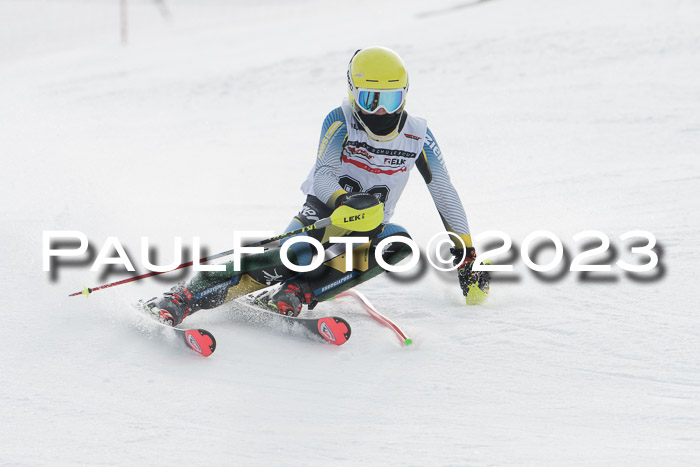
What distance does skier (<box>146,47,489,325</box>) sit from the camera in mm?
3699

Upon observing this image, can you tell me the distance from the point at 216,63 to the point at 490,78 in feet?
15.0

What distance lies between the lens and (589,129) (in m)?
7.85

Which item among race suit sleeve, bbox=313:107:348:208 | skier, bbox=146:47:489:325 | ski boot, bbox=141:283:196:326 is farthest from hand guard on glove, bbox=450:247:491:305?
ski boot, bbox=141:283:196:326

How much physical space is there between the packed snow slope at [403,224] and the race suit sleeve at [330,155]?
0.73 m

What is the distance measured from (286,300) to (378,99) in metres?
1.07

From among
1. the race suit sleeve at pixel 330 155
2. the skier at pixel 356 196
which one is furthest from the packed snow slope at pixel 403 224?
the race suit sleeve at pixel 330 155

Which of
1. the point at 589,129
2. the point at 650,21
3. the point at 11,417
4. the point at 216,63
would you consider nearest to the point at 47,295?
the point at 11,417

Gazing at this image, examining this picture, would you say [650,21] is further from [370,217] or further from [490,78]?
[370,217]

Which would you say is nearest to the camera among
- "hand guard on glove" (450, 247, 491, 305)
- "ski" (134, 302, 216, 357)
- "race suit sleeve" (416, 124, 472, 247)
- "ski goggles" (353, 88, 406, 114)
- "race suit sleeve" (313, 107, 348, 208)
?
"ski" (134, 302, 216, 357)

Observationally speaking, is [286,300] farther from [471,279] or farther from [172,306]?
[471,279]

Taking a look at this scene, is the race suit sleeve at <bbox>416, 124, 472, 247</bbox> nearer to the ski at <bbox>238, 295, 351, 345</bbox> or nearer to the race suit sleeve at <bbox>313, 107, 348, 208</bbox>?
the race suit sleeve at <bbox>313, 107, 348, 208</bbox>

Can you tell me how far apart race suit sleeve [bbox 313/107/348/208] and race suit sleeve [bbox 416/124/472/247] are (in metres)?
0.44

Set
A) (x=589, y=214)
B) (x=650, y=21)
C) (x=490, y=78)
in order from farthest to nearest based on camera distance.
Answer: (x=650, y=21) < (x=490, y=78) < (x=589, y=214)

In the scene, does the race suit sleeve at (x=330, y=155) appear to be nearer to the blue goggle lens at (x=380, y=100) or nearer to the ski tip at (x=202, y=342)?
the blue goggle lens at (x=380, y=100)
